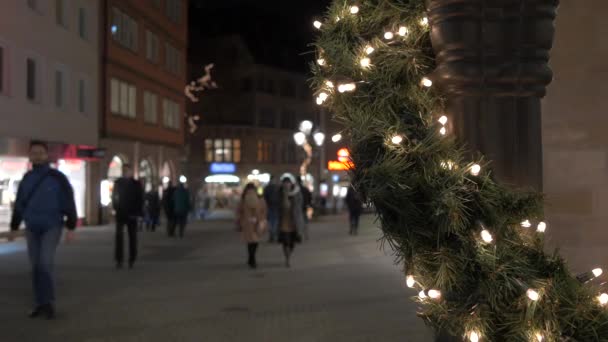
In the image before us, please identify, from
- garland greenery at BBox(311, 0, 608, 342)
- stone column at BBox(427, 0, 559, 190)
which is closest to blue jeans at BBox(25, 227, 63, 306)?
garland greenery at BBox(311, 0, 608, 342)

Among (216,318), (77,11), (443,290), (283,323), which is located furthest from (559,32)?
(77,11)

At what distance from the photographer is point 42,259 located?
8586 mm

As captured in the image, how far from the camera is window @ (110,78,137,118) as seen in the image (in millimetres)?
32125

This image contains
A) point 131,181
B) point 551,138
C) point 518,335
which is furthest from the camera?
point 131,181

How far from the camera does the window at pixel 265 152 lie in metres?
73.0

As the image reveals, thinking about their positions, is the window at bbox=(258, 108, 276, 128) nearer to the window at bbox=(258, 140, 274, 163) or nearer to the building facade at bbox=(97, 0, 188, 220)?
the window at bbox=(258, 140, 274, 163)

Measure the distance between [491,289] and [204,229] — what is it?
24680 mm

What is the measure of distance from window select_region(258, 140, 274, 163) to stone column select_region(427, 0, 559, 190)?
69208 mm

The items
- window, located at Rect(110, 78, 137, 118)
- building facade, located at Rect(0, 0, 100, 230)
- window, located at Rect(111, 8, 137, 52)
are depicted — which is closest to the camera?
building facade, located at Rect(0, 0, 100, 230)

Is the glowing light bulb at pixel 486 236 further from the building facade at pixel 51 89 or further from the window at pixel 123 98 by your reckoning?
the window at pixel 123 98

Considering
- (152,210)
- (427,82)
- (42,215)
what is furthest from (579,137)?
(152,210)

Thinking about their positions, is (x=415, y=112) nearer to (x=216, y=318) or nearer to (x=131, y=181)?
(x=216, y=318)

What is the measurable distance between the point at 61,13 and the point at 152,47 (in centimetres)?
1059

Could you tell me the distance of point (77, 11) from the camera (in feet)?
92.3
